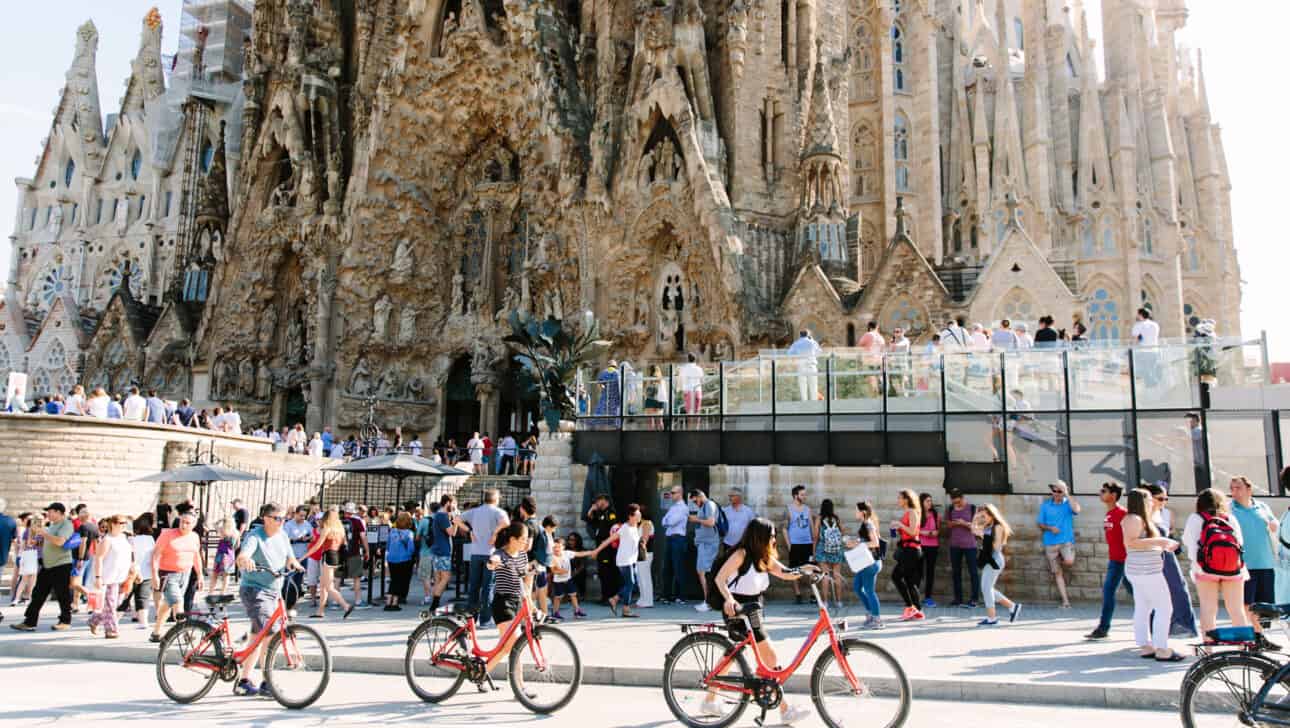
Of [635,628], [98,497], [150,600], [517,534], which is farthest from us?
[98,497]

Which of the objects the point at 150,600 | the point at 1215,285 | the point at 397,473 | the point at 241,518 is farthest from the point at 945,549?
the point at 1215,285

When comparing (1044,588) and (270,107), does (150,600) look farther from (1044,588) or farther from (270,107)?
(270,107)

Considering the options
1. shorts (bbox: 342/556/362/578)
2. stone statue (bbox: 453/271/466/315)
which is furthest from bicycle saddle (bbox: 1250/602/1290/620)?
stone statue (bbox: 453/271/466/315)

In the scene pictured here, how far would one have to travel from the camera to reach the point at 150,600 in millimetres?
13203

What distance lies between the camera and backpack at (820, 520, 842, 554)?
11.1 m

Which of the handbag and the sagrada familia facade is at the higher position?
the sagrada familia facade

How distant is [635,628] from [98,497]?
12869mm

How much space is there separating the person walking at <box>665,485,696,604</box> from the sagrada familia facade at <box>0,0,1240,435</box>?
1214 centimetres

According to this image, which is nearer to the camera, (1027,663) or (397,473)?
(1027,663)

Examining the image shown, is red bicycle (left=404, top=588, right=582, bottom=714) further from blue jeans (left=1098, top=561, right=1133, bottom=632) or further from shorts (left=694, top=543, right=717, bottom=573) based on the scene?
blue jeans (left=1098, top=561, right=1133, bottom=632)

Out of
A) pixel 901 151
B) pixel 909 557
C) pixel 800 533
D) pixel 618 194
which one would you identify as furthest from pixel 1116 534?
pixel 901 151

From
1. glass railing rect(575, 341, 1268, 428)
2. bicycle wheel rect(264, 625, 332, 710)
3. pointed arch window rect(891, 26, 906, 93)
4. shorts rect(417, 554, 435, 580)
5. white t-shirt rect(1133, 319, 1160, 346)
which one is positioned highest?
pointed arch window rect(891, 26, 906, 93)

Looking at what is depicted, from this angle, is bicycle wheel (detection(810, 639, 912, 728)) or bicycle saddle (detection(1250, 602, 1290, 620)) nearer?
bicycle saddle (detection(1250, 602, 1290, 620))

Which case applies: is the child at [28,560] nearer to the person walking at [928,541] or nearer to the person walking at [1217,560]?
the person walking at [928,541]
